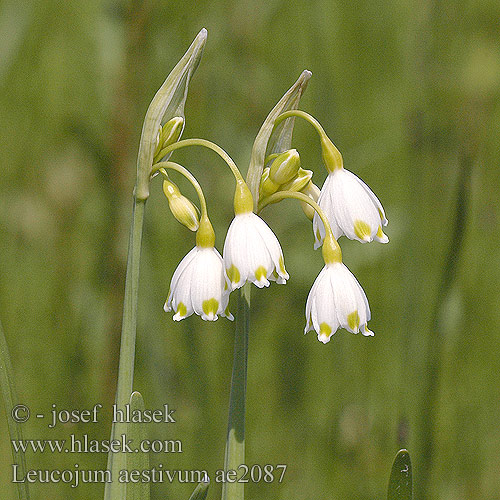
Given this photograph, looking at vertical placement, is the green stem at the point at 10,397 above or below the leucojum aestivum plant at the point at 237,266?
below

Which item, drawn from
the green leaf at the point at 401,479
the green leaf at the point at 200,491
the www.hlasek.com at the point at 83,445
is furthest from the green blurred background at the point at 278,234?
the green leaf at the point at 200,491

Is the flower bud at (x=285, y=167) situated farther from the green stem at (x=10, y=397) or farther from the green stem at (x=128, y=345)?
the green stem at (x=10, y=397)

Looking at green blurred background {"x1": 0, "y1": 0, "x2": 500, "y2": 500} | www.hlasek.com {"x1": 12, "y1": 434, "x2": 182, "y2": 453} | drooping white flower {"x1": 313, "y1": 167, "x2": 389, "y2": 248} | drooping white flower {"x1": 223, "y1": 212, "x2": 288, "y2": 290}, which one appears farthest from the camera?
green blurred background {"x1": 0, "y1": 0, "x2": 500, "y2": 500}

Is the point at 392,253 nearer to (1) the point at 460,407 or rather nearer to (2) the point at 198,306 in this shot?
(1) the point at 460,407

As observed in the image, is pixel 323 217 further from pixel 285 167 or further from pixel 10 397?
pixel 10 397

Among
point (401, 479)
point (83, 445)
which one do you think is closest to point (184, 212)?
point (401, 479)

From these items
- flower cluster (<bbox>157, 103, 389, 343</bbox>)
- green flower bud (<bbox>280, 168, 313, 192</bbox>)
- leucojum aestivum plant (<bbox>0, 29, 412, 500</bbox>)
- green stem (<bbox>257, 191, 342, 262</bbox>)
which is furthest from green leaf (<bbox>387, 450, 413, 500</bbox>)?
green flower bud (<bbox>280, 168, 313, 192</bbox>)

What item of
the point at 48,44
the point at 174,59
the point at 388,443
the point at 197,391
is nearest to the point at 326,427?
the point at 388,443

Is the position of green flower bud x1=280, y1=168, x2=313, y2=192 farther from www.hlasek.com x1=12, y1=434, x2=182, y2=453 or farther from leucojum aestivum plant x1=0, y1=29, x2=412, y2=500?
www.hlasek.com x1=12, y1=434, x2=182, y2=453
